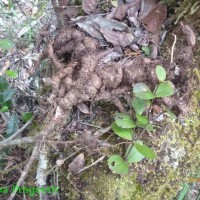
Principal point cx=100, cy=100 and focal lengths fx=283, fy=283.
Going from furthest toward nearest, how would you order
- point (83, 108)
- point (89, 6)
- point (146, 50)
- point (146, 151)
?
point (89, 6)
point (146, 50)
point (83, 108)
point (146, 151)

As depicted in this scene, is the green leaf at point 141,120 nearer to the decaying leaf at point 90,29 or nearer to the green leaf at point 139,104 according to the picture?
the green leaf at point 139,104

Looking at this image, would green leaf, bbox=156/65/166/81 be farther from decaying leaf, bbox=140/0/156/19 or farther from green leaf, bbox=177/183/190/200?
green leaf, bbox=177/183/190/200

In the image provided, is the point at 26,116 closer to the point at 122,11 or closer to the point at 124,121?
the point at 124,121

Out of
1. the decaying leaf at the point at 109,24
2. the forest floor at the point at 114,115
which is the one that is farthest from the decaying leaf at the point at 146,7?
the decaying leaf at the point at 109,24

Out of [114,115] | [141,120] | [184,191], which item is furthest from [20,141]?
[184,191]

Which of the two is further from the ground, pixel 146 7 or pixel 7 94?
pixel 146 7

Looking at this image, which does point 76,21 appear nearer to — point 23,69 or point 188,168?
point 23,69

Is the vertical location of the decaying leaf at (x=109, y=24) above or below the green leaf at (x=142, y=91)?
above
